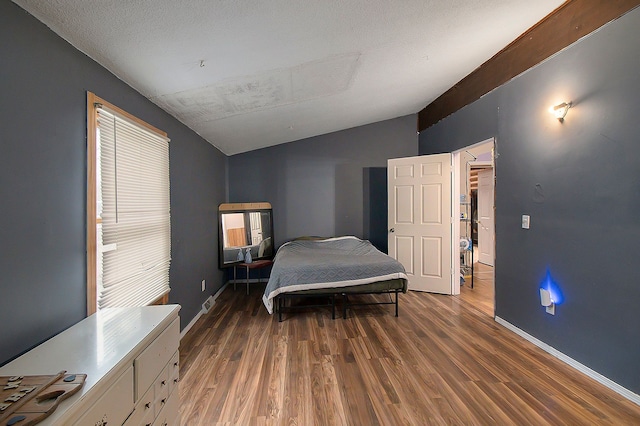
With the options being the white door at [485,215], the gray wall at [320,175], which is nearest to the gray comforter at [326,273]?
the gray wall at [320,175]

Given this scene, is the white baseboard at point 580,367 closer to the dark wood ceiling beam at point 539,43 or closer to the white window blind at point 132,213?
the dark wood ceiling beam at point 539,43

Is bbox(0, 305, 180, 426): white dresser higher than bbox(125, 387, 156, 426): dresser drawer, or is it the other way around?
bbox(0, 305, 180, 426): white dresser

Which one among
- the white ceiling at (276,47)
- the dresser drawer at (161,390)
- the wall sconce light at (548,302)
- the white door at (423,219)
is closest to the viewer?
the dresser drawer at (161,390)

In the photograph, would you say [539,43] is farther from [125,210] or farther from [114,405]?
[114,405]

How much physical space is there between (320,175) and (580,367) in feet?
12.6

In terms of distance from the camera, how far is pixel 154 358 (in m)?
1.19

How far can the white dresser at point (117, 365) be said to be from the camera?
2.77 feet

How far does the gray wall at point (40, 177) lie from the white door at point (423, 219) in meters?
3.63

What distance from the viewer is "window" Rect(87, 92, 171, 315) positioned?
1.49 metres

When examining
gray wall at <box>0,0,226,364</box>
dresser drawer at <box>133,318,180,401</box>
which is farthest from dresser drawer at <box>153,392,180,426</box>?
gray wall at <box>0,0,226,364</box>

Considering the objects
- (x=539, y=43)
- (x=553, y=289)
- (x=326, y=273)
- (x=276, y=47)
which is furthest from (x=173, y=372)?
(x=539, y=43)

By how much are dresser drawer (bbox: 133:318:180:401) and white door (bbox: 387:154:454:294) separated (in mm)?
3400

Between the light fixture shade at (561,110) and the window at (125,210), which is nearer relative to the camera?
the window at (125,210)

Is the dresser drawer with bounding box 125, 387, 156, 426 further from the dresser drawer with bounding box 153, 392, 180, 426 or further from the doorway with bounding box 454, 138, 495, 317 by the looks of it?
the doorway with bounding box 454, 138, 495, 317
